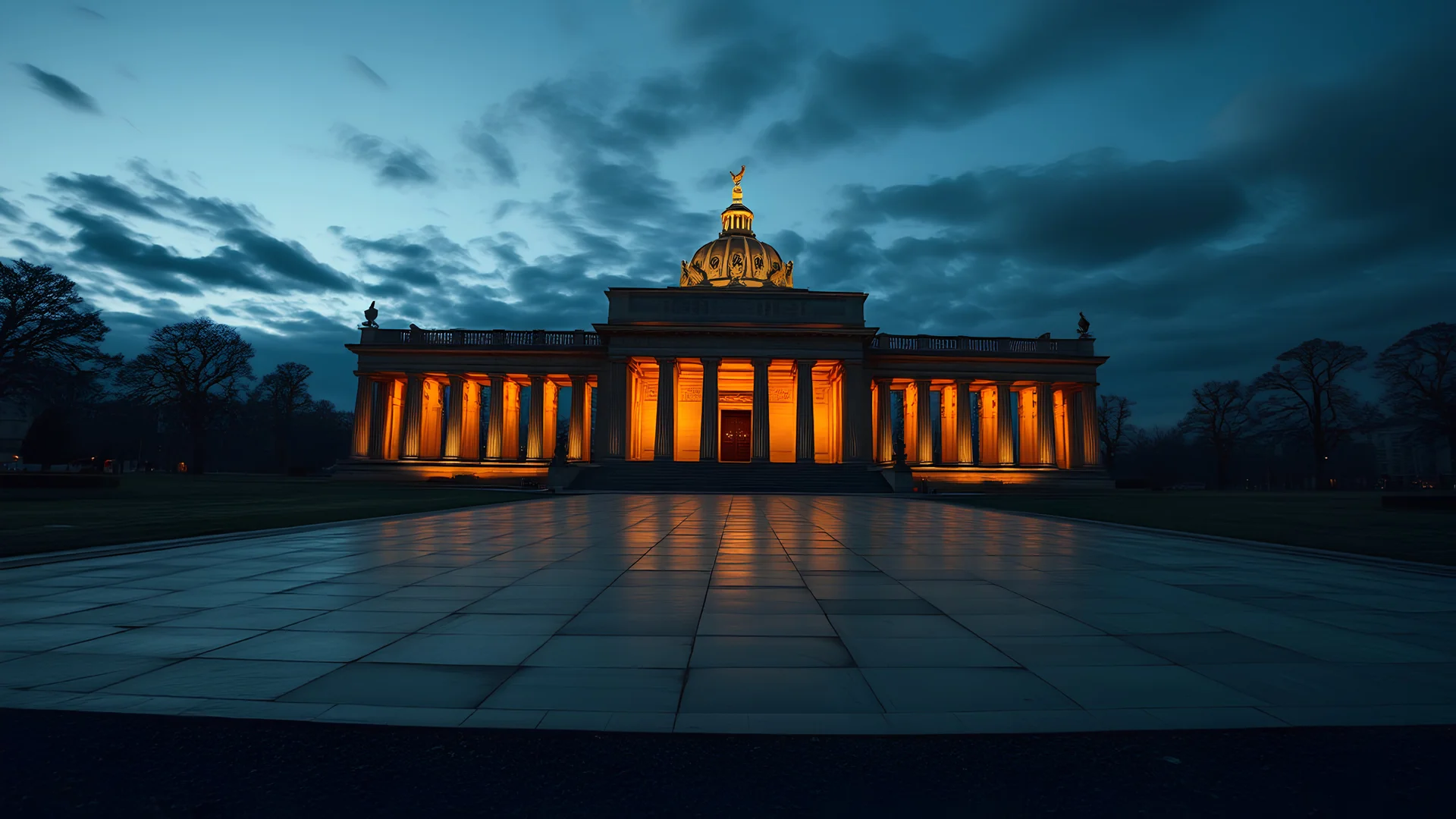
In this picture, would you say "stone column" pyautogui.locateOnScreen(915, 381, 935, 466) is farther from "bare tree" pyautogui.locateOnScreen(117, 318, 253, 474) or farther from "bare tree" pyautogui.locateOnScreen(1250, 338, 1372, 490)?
"bare tree" pyautogui.locateOnScreen(117, 318, 253, 474)

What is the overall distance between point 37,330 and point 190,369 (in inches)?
914

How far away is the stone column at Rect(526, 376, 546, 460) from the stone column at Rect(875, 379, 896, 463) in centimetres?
3152

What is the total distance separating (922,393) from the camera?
2680 inches

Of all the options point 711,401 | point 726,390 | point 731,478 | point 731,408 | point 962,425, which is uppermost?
point 726,390

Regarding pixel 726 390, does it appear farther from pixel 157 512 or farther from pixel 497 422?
pixel 157 512

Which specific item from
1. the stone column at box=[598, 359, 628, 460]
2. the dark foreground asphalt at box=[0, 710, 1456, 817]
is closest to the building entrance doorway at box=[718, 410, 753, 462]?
the stone column at box=[598, 359, 628, 460]

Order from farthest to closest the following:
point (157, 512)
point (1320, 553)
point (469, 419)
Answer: point (469, 419) → point (157, 512) → point (1320, 553)

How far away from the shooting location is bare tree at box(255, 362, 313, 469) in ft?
282

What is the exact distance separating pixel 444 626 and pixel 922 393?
213ft

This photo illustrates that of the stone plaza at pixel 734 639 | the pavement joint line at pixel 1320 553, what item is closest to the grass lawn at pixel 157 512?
the stone plaza at pixel 734 639

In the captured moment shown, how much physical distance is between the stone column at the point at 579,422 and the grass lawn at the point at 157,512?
30.2 meters

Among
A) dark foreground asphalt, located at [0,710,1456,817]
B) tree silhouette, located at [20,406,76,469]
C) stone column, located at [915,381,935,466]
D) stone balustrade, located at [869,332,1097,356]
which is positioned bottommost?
dark foreground asphalt, located at [0,710,1456,817]

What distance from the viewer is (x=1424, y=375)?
54.5 meters

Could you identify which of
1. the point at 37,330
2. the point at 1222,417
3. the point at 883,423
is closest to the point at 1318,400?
the point at 1222,417
